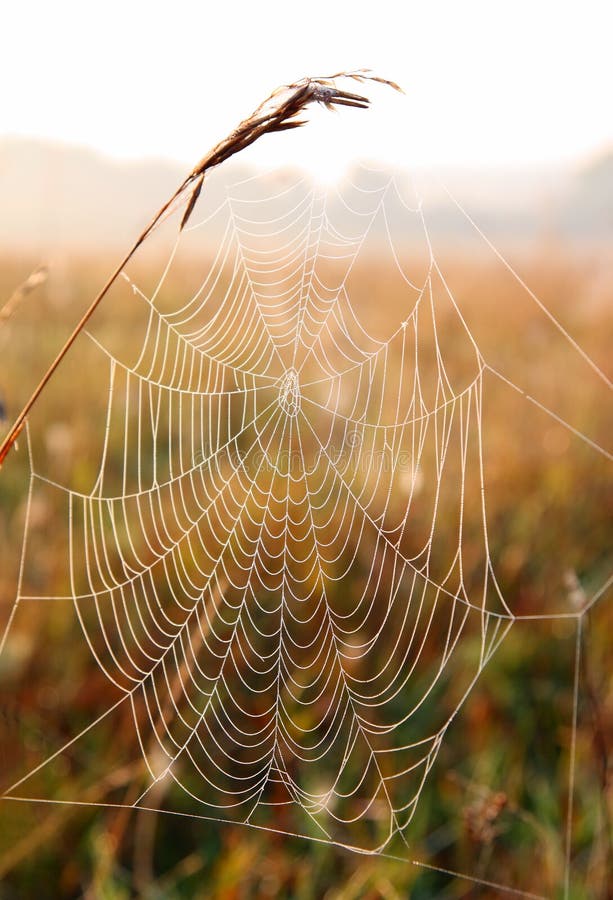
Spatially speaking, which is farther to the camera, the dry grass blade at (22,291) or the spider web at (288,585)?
the spider web at (288,585)

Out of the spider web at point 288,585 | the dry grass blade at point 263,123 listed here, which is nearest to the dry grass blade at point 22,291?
the dry grass blade at point 263,123

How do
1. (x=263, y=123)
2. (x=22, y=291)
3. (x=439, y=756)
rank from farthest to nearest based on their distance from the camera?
(x=439, y=756) → (x=22, y=291) → (x=263, y=123)

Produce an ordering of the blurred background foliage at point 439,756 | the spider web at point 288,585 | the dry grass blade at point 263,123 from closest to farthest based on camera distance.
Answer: the dry grass blade at point 263,123 < the blurred background foliage at point 439,756 < the spider web at point 288,585

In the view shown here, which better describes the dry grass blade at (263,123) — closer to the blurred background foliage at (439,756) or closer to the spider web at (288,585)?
the spider web at (288,585)

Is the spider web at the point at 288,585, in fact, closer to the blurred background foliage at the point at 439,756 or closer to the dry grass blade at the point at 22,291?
the blurred background foliage at the point at 439,756

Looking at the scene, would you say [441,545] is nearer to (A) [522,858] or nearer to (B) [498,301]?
(A) [522,858]

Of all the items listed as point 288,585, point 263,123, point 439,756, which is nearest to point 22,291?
point 263,123

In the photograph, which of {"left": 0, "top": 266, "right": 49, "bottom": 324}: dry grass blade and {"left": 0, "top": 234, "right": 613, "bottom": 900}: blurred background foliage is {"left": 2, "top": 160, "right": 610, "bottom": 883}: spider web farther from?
{"left": 0, "top": 266, "right": 49, "bottom": 324}: dry grass blade

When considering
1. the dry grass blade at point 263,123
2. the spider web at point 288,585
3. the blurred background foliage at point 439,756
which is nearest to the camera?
the dry grass blade at point 263,123

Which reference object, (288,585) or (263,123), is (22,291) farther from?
(288,585)

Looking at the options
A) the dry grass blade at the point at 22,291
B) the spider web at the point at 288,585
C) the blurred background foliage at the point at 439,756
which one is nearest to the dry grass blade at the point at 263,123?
the dry grass blade at the point at 22,291

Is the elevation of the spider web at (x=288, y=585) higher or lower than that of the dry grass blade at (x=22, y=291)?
lower
